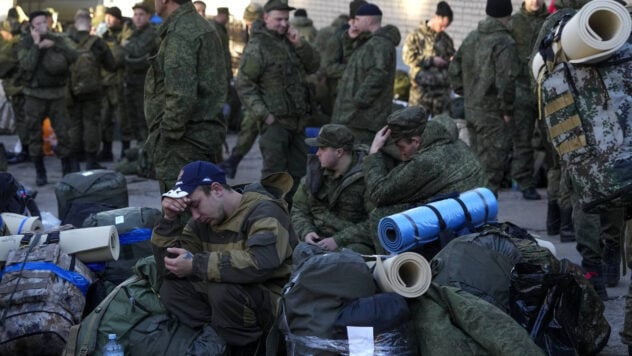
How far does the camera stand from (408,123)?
21.9 ft

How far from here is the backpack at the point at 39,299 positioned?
20.0ft

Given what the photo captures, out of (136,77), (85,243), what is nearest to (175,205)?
(85,243)

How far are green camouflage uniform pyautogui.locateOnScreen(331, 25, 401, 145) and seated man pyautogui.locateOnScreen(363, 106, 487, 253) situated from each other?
10.6 ft

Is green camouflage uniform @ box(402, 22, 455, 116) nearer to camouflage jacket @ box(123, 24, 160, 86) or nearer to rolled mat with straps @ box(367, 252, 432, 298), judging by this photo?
camouflage jacket @ box(123, 24, 160, 86)

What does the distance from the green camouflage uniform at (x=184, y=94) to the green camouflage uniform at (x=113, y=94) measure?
20.8 feet

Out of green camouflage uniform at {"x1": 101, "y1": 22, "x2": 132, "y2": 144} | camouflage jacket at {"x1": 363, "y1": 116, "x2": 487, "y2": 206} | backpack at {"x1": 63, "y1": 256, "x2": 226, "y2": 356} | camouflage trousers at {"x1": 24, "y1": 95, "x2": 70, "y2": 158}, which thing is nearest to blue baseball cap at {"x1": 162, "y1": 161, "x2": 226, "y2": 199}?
backpack at {"x1": 63, "y1": 256, "x2": 226, "y2": 356}

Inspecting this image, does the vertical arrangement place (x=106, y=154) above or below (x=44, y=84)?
below

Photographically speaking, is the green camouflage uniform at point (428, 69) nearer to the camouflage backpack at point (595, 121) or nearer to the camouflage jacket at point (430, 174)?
the camouflage jacket at point (430, 174)

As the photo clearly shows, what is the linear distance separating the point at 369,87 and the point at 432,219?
4038 mm

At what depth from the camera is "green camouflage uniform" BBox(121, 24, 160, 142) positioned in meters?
13.7

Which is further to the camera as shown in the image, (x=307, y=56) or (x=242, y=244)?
(x=307, y=56)

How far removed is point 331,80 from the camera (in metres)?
13.0

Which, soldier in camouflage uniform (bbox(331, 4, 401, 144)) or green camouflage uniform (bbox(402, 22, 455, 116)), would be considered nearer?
soldier in camouflage uniform (bbox(331, 4, 401, 144))

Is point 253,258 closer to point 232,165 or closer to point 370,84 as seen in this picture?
point 370,84
